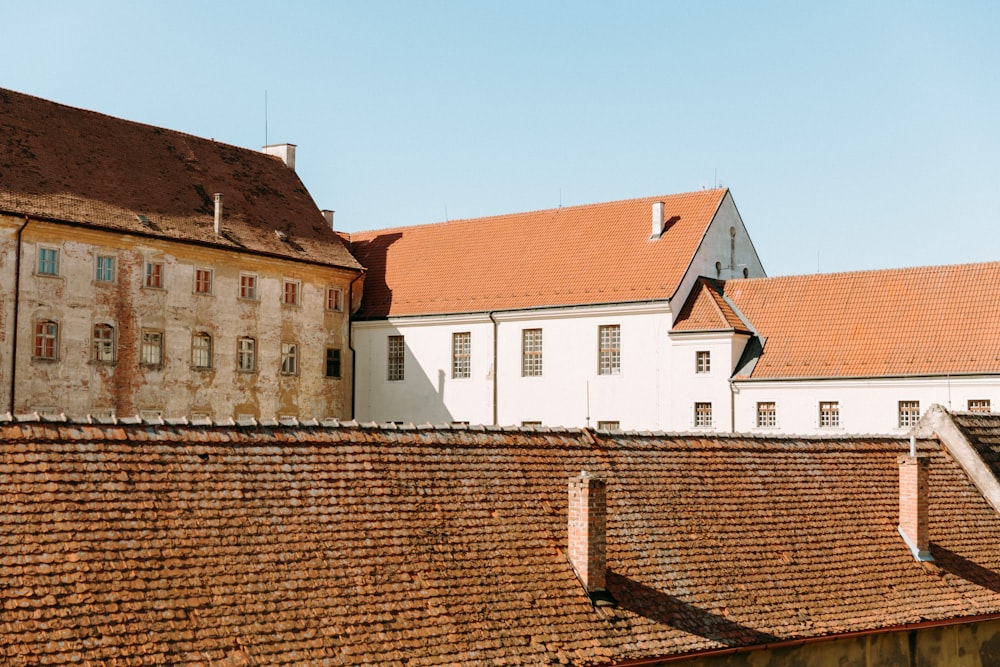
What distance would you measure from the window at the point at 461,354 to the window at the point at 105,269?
42.8 ft

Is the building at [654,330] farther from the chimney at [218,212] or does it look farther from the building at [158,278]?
the chimney at [218,212]

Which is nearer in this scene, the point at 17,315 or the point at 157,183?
the point at 17,315

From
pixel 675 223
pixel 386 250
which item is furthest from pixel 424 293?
pixel 675 223

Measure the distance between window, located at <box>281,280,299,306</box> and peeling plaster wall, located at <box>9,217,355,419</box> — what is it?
6.7 inches

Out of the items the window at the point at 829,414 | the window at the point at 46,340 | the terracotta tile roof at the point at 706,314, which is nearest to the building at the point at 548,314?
the terracotta tile roof at the point at 706,314

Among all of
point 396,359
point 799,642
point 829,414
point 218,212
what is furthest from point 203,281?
point 799,642

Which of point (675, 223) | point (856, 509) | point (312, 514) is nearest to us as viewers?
point (312, 514)

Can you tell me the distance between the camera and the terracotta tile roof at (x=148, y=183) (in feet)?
136

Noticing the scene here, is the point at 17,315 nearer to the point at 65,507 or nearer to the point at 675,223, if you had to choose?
the point at 675,223

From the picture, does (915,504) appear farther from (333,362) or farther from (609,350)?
(333,362)

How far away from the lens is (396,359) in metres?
50.9

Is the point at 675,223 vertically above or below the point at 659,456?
above

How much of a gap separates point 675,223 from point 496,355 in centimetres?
801

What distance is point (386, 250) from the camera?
53969 millimetres
